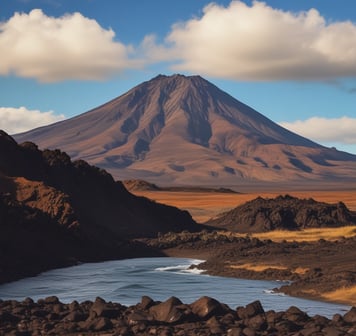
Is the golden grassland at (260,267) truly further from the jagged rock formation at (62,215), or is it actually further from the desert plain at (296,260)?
the jagged rock formation at (62,215)

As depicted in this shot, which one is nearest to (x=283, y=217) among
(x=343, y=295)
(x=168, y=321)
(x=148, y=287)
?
(x=148, y=287)

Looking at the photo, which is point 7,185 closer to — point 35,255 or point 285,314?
point 35,255

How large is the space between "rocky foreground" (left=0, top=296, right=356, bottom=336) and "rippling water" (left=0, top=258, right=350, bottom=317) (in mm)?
5568

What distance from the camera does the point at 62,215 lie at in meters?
49.4

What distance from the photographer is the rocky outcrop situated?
214ft

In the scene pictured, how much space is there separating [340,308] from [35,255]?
20.9 metres

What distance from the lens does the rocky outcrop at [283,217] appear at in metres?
65.2

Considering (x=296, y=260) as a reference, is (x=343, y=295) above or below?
below

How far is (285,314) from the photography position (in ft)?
65.8

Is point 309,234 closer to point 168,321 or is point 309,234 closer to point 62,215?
point 62,215

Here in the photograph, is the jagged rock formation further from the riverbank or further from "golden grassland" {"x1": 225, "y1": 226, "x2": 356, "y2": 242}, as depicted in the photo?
"golden grassland" {"x1": 225, "y1": 226, "x2": 356, "y2": 242}

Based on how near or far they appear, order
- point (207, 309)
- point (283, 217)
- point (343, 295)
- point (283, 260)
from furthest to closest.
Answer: point (283, 217)
point (283, 260)
point (343, 295)
point (207, 309)

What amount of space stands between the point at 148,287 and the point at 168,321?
13.5m

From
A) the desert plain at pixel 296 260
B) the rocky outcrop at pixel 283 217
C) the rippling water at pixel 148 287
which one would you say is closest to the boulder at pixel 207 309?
the rippling water at pixel 148 287
